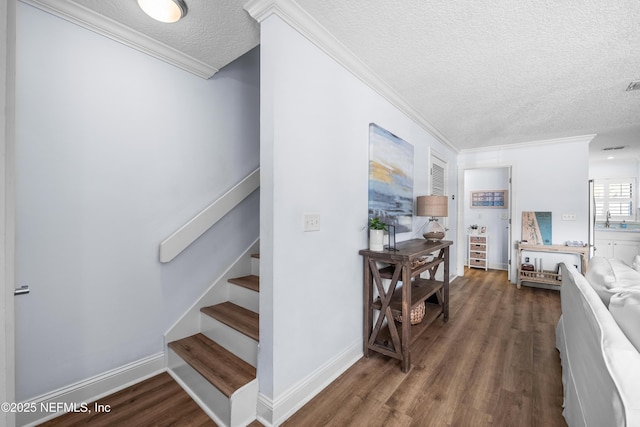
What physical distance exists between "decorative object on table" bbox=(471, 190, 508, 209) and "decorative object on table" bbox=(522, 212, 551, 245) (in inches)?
48.4

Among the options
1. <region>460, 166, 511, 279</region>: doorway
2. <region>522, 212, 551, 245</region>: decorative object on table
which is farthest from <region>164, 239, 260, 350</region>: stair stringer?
<region>460, 166, 511, 279</region>: doorway

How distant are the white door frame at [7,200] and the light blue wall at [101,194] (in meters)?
0.84

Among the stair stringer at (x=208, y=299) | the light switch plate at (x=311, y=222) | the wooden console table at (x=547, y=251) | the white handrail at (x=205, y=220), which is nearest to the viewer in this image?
the light switch plate at (x=311, y=222)

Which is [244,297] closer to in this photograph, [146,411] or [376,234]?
[146,411]

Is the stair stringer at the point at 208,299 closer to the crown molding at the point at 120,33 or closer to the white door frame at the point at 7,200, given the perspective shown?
the white door frame at the point at 7,200

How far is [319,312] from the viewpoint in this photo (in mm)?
1831


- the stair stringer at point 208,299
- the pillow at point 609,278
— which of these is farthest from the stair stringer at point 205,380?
the pillow at point 609,278

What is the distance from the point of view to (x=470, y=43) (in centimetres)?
186

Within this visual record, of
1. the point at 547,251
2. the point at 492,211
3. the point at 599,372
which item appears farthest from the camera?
the point at 492,211

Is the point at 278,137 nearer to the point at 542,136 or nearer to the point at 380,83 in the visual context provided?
the point at 380,83

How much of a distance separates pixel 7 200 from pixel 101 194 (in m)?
1.00

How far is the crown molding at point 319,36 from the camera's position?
1516 mm

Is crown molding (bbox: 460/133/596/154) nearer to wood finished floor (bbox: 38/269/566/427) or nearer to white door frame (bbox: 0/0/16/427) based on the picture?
wood finished floor (bbox: 38/269/566/427)

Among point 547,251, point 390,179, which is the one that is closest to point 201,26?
point 390,179
